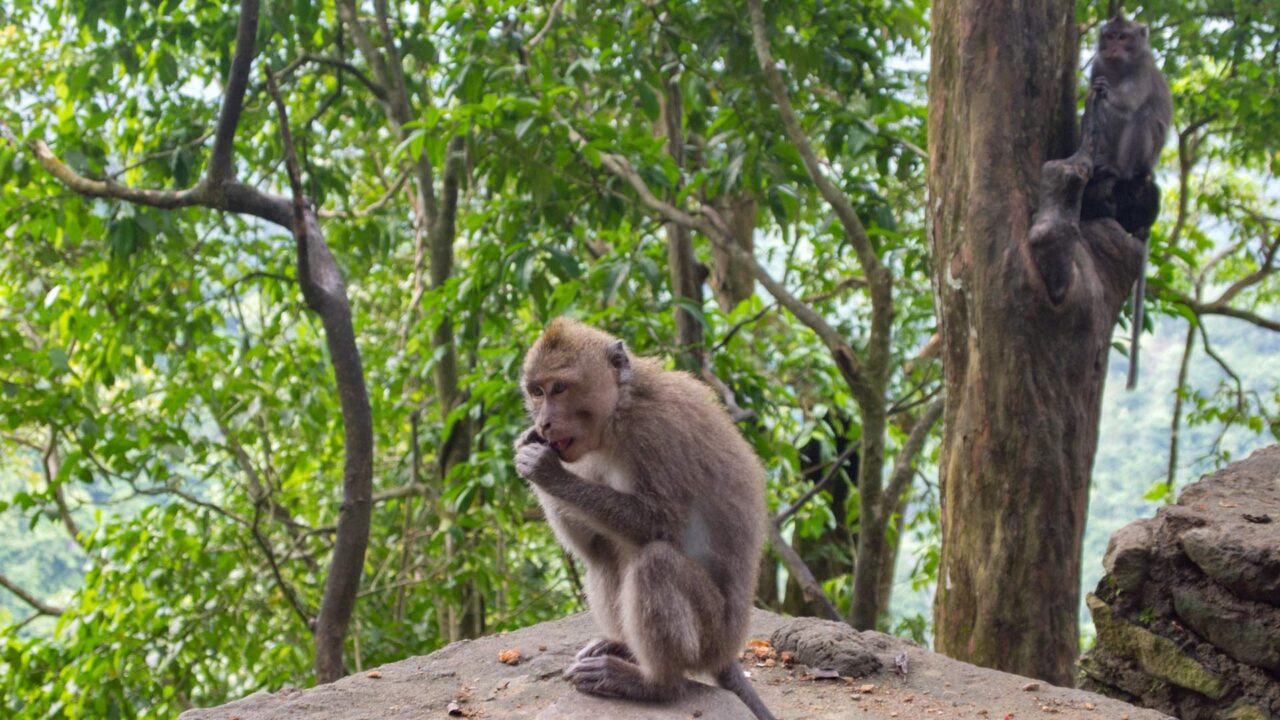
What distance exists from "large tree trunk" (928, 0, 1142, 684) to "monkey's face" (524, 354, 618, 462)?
82.5 inches

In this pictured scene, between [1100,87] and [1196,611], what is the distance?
335 centimetres

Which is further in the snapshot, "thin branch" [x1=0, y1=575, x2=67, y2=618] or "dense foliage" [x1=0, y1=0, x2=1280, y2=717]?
"thin branch" [x1=0, y1=575, x2=67, y2=618]

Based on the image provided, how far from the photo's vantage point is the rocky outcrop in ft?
11.6

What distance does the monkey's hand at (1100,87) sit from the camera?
5.85 m

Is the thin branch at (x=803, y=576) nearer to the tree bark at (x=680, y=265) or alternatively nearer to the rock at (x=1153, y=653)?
the tree bark at (x=680, y=265)

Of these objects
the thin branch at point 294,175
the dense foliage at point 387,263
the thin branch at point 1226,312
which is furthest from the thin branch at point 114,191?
the thin branch at point 1226,312

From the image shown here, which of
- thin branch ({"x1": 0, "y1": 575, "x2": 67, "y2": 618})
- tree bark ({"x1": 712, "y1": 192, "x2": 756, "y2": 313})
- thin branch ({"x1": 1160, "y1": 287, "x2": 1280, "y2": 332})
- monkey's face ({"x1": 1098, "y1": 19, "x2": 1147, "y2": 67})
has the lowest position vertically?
thin branch ({"x1": 0, "y1": 575, "x2": 67, "y2": 618})

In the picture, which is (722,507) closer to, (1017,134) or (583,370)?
(583,370)

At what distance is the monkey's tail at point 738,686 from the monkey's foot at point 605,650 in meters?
0.28

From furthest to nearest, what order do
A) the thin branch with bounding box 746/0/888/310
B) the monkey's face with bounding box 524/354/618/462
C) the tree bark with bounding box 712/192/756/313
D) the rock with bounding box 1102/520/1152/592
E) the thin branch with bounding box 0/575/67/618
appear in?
1. the tree bark with bounding box 712/192/756/313
2. the thin branch with bounding box 0/575/67/618
3. the thin branch with bounding box 746/0/888/310
4. the rock with bounding box 1102/520/1152/592
5. the monkey's face with bounding box 524/354/618/462

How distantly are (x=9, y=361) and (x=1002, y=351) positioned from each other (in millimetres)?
5046

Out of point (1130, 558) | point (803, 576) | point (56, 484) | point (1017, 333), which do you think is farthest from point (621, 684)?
point (56, 484)

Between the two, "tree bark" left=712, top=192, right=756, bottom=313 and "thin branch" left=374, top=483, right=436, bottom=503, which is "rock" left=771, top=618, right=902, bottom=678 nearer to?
"thin branch" left=374, top=483, right=436, bottom=503

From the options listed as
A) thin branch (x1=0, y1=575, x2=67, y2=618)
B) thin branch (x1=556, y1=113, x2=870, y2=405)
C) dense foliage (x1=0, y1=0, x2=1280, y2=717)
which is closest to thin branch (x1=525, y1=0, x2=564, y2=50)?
dense foliage (x1=0, y1=0, x2=1280, y2=717)
